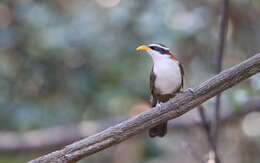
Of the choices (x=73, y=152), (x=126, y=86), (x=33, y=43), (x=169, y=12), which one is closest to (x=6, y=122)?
(x=33, y=43)

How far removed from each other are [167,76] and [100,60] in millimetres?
2660

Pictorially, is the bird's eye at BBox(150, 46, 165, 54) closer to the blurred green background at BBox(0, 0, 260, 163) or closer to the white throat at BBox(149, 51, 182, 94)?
the white throat at BBox(149, 51, 182, 94)

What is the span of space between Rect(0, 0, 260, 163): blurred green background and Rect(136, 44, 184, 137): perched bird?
1.89 meters

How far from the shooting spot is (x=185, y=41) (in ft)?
22.6

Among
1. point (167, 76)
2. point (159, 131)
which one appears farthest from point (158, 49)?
point (159, 131)

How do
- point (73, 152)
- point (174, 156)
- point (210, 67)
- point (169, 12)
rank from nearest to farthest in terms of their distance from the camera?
point (73, 152)
point (169, 12)
point (210, 67)
point (174, 156)

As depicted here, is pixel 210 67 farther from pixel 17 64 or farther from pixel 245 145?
pixel 17 64

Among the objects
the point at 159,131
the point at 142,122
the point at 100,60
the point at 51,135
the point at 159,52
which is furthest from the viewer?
the point at 51,135

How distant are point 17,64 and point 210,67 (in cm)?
271

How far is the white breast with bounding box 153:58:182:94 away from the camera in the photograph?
4.64 m

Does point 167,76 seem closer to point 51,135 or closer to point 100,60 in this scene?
point 100,60

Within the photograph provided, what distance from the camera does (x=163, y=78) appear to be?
4.64m

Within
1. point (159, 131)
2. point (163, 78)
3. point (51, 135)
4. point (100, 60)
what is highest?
point (163, 78)

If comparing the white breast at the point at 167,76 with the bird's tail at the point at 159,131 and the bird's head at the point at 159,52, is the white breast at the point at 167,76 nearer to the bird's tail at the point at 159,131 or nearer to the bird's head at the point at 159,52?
the bird's head at the point at 159,52
